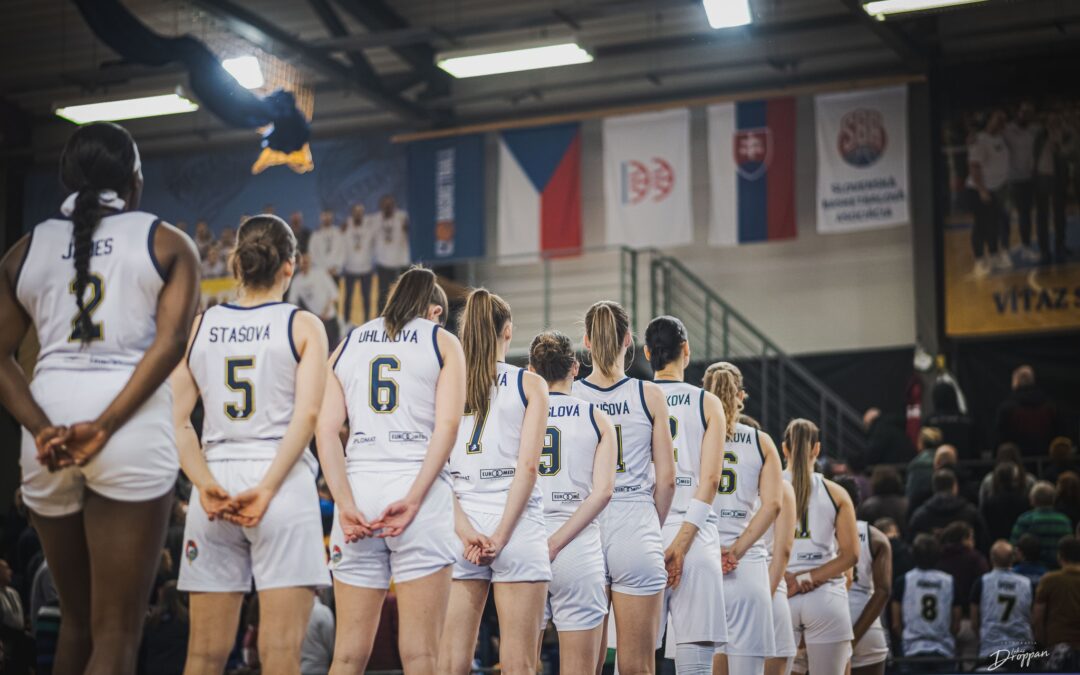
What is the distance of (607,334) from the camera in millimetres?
6234

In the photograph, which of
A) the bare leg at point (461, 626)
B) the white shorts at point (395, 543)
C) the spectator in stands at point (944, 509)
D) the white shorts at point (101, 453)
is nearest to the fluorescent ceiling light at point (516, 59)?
the spectator in stands at point (944, 509)

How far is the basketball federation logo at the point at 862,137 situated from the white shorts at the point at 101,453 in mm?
15147

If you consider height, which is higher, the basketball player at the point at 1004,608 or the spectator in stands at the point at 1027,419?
the spectator in stands at the point at 1027,419

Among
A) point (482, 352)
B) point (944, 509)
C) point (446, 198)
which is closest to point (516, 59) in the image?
point (446, 198)

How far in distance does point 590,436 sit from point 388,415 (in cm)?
137

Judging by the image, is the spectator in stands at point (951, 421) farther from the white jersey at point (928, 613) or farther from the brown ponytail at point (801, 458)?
the brown ponytail at point (801, 458)

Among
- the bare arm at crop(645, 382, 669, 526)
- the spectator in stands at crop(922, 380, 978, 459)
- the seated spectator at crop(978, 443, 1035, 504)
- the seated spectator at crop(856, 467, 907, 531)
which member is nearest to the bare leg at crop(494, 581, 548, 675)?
the bare arm at crop(645, 382, 669, 526)

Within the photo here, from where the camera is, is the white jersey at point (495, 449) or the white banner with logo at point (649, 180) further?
the white banner with logo at point (649, 180)

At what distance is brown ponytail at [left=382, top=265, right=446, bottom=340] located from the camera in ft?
16.3

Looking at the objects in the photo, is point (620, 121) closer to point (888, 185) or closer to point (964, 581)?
point (888, 185)

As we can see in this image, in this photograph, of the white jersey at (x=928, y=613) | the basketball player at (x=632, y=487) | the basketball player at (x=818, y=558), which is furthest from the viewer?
the white jersey at (x=928, y=613)

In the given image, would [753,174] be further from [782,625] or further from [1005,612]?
[782,625]

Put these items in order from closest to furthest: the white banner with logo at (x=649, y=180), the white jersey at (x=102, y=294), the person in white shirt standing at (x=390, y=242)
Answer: the white jersey at (x=102, y=294), the white banner with logo at (x=649, y=180), the person in white shirt standing at (x=390, y=242)

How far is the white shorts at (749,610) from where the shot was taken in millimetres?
6766
